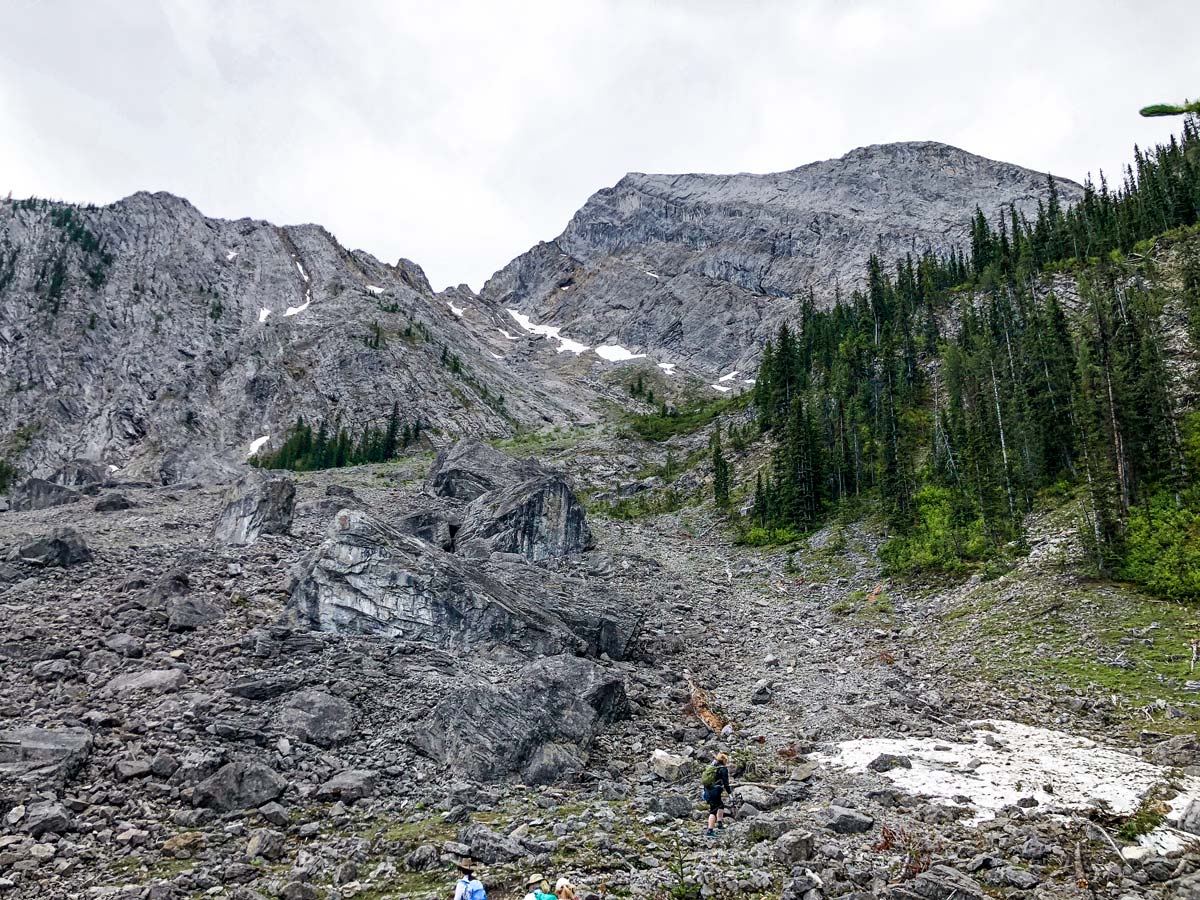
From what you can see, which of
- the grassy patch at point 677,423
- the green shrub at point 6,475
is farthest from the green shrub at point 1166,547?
the green shrub at point 6,475

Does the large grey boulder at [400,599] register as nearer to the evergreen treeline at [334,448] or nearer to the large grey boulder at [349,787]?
the large grey boulder at [349,787]

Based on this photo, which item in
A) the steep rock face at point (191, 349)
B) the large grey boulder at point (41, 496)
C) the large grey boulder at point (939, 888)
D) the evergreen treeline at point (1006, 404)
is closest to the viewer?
the large grey boulder at point (939, 888)

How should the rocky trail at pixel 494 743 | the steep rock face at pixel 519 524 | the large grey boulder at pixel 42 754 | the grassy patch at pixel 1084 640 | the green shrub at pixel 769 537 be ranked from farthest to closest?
1. the green shrub at pixel 769 537
2. the steep rock face at pixel 519 524
3. the grassy patch at pixel 1084 640
4. the large grey boulder at pixel 42 754
5. the rocky trail at pixel 494 743

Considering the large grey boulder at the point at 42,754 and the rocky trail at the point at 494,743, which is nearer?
the rocky trail at the point at 494,743

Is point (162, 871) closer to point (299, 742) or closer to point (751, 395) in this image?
point (299, 742)

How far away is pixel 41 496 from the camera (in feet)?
182

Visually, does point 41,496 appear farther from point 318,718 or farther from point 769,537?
point 769,537

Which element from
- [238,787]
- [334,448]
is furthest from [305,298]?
[238,787]

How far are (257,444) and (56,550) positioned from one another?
100546mm

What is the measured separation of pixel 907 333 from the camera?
71625 millimetres

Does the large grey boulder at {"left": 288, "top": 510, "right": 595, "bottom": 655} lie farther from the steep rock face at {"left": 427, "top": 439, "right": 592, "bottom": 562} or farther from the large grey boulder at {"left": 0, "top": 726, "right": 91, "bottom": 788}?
the steep rock face at {"left": 427, "top": 439, "right": 592, "bottom": 562}

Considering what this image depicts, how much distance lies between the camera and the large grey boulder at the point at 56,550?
2727cm

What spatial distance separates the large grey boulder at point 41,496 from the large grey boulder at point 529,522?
122 feet

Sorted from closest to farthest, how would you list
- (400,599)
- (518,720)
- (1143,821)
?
(1143,821) → (518,720) → (400,599)
